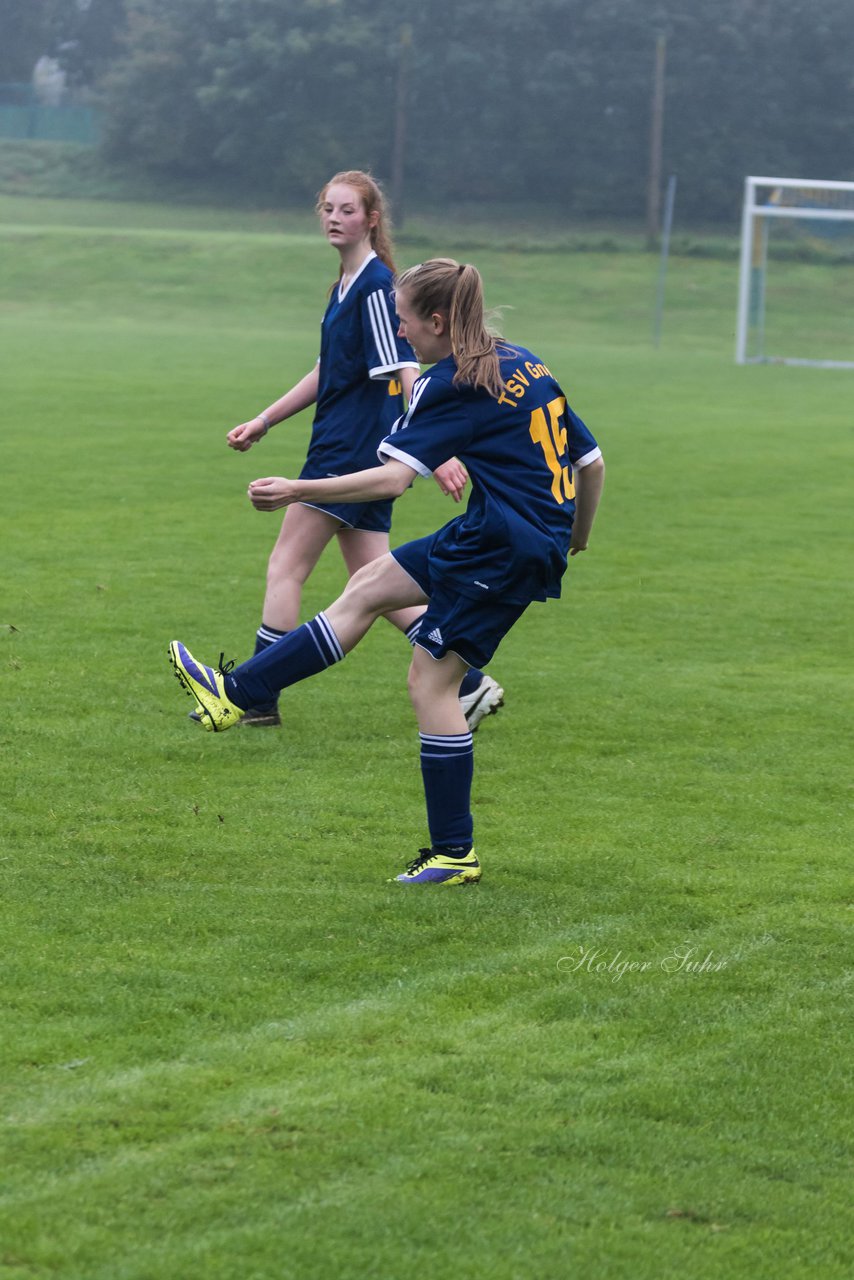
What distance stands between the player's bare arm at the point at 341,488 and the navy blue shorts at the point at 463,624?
29 centimetres

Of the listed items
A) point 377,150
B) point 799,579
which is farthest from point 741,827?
point 377,150

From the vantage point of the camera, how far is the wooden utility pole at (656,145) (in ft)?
183

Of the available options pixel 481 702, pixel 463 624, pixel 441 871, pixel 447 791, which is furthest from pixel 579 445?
pixel 481 702

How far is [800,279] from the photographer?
36.0m

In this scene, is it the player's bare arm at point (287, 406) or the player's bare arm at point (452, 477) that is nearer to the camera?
the player's bare arm at point (452, 477)

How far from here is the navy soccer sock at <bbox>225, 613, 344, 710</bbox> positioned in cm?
542

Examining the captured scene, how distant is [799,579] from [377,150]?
54.2 m

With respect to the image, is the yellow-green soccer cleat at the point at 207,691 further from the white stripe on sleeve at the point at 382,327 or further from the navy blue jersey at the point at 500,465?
the white stripe on sleeve at the point at 382,327

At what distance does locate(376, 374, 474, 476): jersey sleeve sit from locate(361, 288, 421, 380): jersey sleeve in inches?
71.6

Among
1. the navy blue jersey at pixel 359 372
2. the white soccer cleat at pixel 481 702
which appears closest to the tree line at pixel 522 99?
the navy blue jersey at pixel 359 372

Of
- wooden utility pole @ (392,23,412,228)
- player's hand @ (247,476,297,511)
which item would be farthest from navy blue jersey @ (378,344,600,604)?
wooden utility pole @ (392,23,412,228)

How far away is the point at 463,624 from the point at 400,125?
189ft

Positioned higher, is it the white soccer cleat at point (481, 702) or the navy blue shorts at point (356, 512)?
the navy blue shorts at point (356, 512)

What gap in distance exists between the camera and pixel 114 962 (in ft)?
14.1
